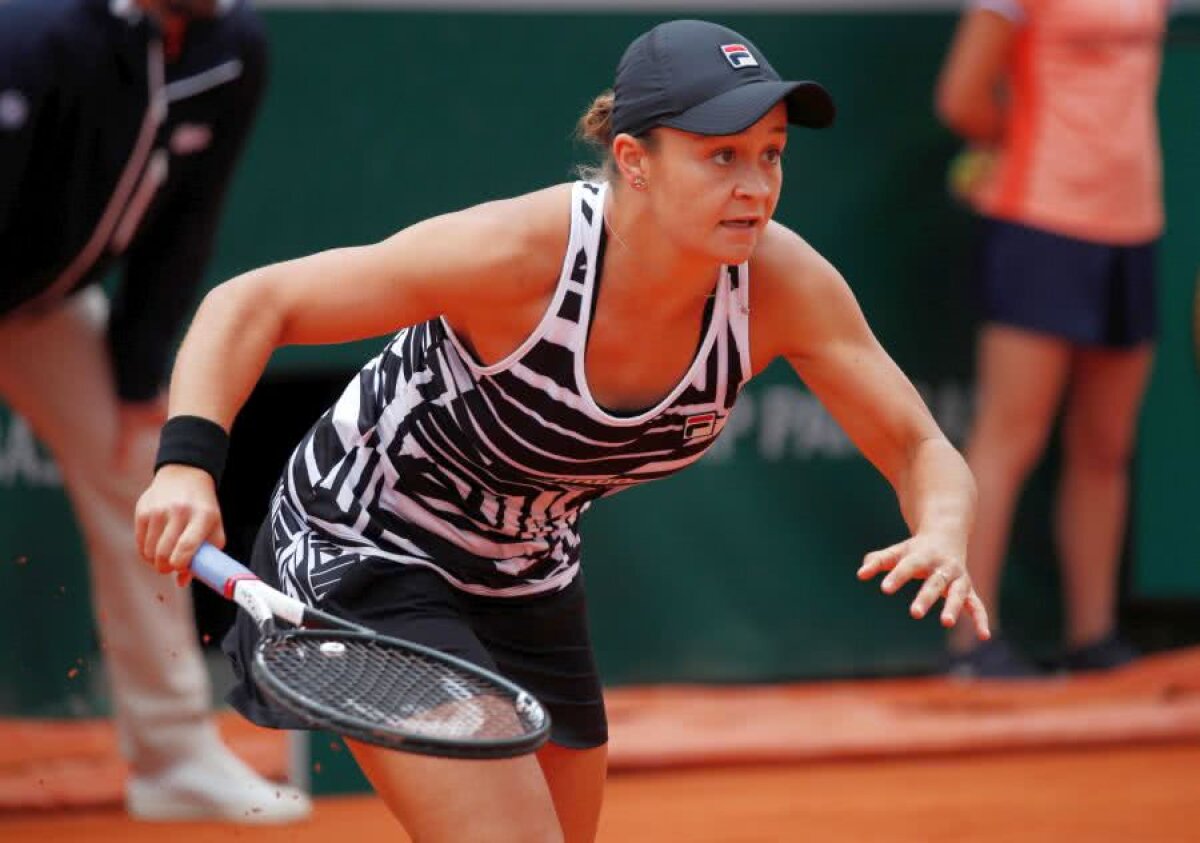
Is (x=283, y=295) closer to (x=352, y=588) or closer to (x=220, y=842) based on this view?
(x=352, y=588)

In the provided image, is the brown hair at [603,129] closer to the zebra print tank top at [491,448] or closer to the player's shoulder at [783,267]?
the zebra print tank top at [491,448]

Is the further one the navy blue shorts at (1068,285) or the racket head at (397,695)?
the navy blue shorts at (1068,285)

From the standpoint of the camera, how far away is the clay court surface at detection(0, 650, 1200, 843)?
15.6 ft

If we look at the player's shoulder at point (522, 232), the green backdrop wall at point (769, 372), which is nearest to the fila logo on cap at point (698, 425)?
the player's shoulder at point (522, 232)

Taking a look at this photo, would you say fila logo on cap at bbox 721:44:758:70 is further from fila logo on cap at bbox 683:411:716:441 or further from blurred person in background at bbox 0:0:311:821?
blurred person in background at bbox 0:0:311:821

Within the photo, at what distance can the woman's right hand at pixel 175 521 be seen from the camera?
278cm

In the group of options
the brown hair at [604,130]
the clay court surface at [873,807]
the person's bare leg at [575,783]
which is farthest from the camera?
the clay court surface at [873,807]

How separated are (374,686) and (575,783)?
74 centimetres

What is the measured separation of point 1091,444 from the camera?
5.81 metres

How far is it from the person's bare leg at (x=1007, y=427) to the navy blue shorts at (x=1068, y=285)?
6 cm

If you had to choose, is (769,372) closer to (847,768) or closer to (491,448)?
(847,768)

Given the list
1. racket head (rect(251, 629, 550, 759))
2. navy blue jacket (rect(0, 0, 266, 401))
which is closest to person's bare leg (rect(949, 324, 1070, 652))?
navy blue jacket (rect(0, 0, 266, 401))

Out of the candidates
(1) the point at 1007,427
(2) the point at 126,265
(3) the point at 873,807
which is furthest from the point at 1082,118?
(2) the point at 126,265

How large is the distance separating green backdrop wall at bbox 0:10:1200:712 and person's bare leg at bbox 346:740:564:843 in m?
2.55
